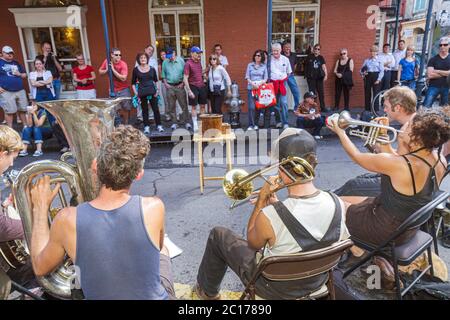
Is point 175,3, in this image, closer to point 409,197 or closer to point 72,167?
point 72,167

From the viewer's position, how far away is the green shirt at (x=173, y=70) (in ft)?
23.9

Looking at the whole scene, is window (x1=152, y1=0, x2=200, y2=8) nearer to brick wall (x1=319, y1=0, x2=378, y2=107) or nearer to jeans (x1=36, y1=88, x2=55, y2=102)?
brick wall (x1=319, y1=0, x2=378, y2=107)

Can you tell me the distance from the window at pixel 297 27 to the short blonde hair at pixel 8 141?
7.64 meters

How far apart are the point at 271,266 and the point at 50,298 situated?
138 centimetres

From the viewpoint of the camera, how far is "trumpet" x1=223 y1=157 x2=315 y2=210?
6.18 ft

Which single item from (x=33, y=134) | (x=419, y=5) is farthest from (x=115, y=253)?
(x=419, y=5)

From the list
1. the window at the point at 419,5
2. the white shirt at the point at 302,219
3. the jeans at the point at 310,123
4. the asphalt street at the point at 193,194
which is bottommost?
the asphalt street at the point at 193,194

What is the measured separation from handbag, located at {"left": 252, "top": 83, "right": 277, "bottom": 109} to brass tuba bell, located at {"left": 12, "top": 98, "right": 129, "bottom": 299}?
204 inches

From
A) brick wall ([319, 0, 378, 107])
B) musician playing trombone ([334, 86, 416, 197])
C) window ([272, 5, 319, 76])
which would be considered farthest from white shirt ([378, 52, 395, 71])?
musician playing trombone ([334, 86, 416, 197])

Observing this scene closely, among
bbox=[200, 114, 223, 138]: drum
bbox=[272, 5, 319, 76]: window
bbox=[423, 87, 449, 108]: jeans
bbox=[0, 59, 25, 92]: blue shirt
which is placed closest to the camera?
bbox=[200, 114, 223, 138]: drum

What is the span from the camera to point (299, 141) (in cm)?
195

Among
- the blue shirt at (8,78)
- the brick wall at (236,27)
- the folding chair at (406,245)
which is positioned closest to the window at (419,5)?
the brick wall at (236,27)

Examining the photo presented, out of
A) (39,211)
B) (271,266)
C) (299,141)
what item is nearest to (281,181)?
(299,141)

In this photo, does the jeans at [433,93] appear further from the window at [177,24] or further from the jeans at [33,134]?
the jeans at [33,134]
